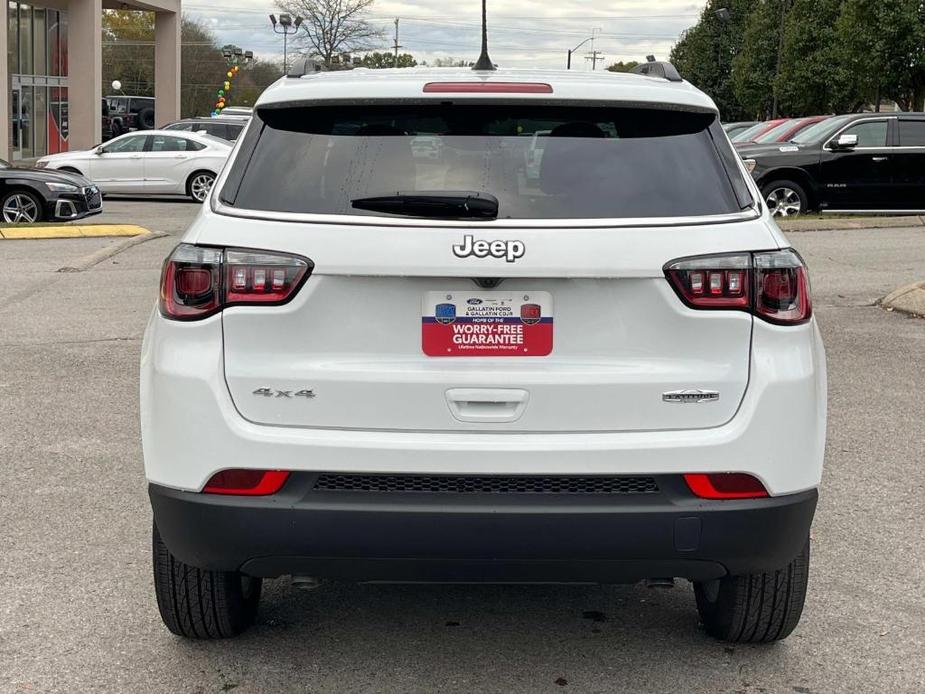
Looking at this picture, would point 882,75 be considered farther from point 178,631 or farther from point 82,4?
point 178,631

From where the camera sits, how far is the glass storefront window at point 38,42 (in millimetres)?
41156

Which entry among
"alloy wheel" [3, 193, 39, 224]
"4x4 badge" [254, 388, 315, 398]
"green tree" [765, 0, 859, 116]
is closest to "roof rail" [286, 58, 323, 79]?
"4x4 badge" [254, 388, 315, 398]

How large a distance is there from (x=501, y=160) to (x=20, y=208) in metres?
16.8

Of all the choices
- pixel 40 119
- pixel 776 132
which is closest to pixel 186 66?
pixel 40 119

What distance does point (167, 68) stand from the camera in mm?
46031

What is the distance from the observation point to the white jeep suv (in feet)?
10.6

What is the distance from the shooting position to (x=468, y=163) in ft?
11.3

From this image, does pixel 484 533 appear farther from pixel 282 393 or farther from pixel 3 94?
pixel 3 94

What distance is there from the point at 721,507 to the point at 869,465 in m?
3.21

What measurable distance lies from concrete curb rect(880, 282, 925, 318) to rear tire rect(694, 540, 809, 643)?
24.4 ft

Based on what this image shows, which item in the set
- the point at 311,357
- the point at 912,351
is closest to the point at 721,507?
the point at 311,357

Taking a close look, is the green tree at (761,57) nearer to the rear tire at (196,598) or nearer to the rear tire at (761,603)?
the rear tire at (761,603)

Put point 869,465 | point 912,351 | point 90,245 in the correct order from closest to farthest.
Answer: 1. point 869,465
2. point 912,351
3. point 90,245

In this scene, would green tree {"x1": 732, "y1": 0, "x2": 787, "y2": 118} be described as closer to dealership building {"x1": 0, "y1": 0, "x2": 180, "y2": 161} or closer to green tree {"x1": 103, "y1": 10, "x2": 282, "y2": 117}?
dealership building {"x1": 0, "y1": 0, "x2": 180, "y2": 161}
